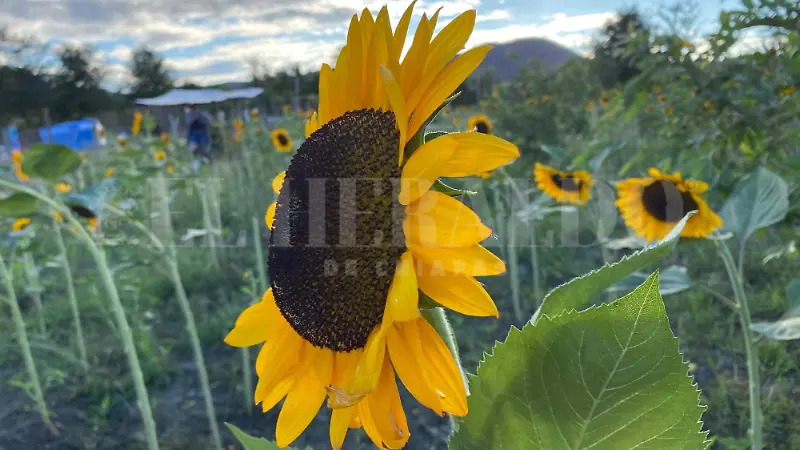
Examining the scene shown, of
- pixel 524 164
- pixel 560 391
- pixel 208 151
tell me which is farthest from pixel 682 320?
pixel 208 151

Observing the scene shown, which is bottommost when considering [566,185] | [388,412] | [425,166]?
[566,185]

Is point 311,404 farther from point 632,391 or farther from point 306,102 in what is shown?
point 306,102

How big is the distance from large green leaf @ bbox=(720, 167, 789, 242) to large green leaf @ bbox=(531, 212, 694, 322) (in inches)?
24.0

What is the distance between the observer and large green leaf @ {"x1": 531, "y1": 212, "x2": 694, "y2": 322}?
10.0 inches

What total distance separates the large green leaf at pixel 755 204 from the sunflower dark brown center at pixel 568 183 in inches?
36.1

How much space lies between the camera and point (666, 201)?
3.89 ft

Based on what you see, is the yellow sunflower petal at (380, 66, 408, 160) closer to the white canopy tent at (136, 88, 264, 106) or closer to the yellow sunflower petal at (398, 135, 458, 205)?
the yellow sunflower petal at (398, 135, 458, 205)

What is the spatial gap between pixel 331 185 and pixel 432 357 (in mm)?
122

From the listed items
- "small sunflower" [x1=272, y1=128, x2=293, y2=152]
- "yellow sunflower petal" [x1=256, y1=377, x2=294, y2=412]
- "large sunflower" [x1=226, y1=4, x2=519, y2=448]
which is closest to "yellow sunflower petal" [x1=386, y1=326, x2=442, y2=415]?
"large sunflower" [x1=226, y1=4, x2=519, y2=448]

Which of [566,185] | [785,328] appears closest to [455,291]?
[785,328]

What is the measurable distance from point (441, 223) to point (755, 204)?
0.70 m

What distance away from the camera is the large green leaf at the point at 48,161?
851 mm

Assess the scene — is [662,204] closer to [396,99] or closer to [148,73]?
[396,99]

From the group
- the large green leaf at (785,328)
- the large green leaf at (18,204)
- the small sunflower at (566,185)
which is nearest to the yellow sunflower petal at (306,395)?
the large green leaf at (785,328)
